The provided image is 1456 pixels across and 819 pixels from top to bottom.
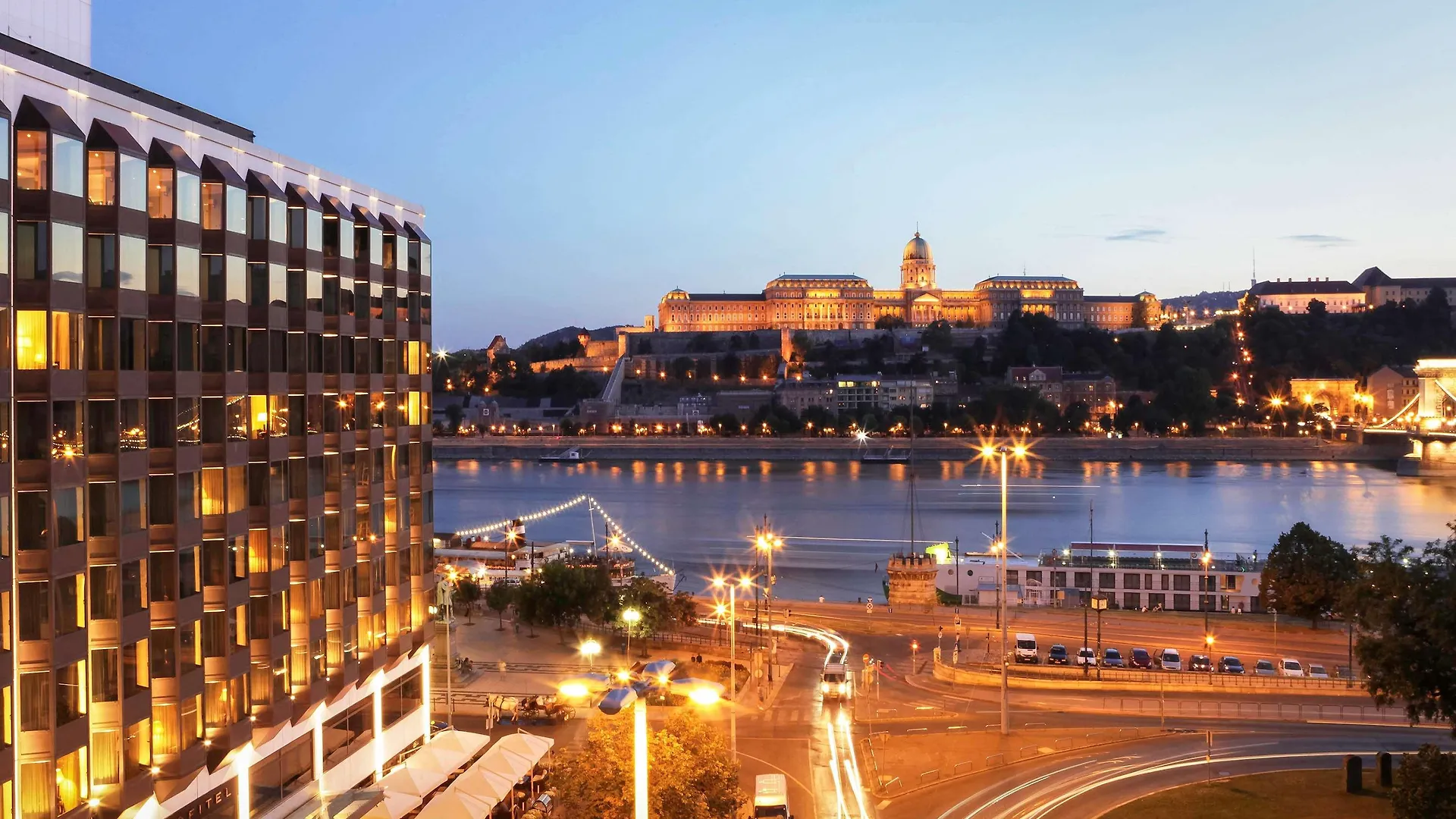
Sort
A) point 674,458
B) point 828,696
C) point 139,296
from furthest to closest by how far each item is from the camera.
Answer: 1. point 674,458
2. point 828,696
3. point 139,296

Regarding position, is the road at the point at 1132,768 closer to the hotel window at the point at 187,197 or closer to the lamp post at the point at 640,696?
the lamp post at the point at 640,696

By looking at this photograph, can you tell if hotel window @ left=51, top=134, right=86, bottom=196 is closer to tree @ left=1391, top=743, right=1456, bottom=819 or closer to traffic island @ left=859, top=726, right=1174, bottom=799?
traffic island @ left=859, top=726, right=1174, bottom=799

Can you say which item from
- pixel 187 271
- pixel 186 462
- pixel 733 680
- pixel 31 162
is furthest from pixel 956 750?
pixel 31 162

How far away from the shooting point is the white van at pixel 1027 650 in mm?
14609

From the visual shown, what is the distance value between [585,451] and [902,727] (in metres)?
53.4

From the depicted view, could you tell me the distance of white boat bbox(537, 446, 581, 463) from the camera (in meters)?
62.7

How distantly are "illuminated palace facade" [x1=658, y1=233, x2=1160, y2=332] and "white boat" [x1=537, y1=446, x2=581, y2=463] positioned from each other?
30.9 m

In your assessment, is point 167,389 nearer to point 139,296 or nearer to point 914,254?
point 139,296

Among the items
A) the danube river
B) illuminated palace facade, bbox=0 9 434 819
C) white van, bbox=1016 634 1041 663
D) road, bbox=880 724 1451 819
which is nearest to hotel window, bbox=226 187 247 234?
illuminated palace facade, bbox=0 9 434 819

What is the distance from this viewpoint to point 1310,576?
17.0 meters

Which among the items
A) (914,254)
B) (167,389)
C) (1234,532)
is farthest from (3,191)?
(914,254)

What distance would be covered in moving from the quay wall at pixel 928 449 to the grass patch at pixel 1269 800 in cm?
5115

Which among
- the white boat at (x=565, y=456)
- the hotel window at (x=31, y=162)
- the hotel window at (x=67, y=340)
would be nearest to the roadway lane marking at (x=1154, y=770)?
the hotel window at (x=67, y=340)

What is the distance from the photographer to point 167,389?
21.6 feet
